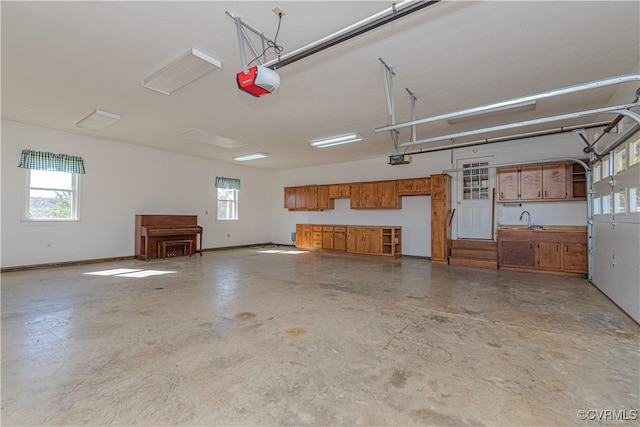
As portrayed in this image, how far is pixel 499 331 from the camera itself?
2.96 metres

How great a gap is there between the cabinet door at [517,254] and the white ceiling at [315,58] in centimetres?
260

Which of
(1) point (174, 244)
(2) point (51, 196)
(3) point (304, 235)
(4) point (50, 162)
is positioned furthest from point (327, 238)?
(4) point (50, 162)

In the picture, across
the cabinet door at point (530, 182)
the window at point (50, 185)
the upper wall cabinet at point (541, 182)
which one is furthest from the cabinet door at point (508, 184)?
the window at point (50, 185)

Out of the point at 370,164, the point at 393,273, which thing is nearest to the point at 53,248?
the point at 393,273

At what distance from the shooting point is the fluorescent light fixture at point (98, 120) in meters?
5.19

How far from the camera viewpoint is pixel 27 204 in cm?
603

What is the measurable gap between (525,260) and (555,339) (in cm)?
396

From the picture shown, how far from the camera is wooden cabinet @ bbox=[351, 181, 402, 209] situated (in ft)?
26.9

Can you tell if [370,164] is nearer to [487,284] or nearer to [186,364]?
[487,284]

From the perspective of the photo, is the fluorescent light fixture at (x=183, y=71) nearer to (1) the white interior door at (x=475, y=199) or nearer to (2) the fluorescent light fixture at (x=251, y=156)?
(2) the fluorescent light fixture at (x=251, y=156)

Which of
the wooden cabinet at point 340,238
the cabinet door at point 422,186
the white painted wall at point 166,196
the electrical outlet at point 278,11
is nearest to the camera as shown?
the electrical outlet at point 278,11

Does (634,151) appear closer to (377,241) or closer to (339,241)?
(377,241)

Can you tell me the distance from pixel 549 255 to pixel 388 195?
3876 mm

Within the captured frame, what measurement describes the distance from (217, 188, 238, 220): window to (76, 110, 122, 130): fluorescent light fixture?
413cm
